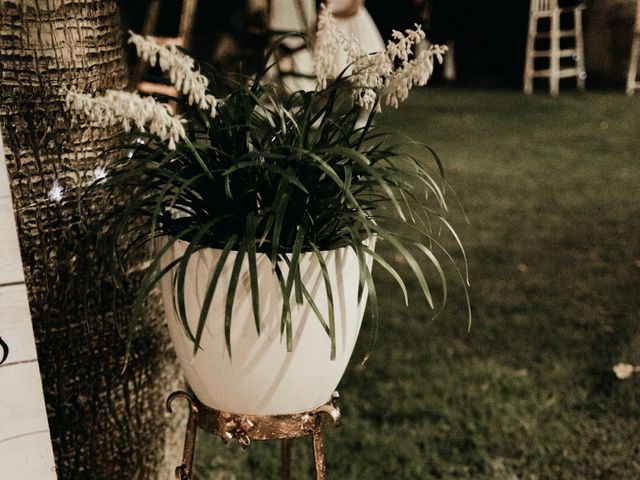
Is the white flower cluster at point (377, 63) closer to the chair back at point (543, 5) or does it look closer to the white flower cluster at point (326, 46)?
the white flower cluster at point (326, 46)

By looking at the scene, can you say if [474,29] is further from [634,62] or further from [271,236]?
[271,236]

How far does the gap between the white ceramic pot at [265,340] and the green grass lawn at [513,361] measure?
0.82 meters

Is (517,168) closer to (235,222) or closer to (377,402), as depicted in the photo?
(377,402)

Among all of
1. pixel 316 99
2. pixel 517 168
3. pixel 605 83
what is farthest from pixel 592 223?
pixel 605 83

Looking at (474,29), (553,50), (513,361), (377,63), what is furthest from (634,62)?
(377,63)

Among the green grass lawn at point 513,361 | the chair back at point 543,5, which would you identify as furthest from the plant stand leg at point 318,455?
the chair back at point 543,5

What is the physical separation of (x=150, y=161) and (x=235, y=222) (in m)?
0.18

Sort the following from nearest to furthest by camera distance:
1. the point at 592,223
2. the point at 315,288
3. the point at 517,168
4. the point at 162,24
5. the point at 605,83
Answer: the point at 315,288, the point at 592,223, the point at 517,168, the point at 162,24, the point at 605,83

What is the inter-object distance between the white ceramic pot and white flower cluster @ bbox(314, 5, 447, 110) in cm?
26

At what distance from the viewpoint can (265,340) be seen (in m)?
1.18

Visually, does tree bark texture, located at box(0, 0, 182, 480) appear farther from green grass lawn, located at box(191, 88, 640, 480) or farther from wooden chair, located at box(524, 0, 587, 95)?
wooden chair, located at box(524, 0, 587, 95)

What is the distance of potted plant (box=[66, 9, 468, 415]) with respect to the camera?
1.12 metres

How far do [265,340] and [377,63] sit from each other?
0.47 m

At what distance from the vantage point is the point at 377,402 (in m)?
2.33
